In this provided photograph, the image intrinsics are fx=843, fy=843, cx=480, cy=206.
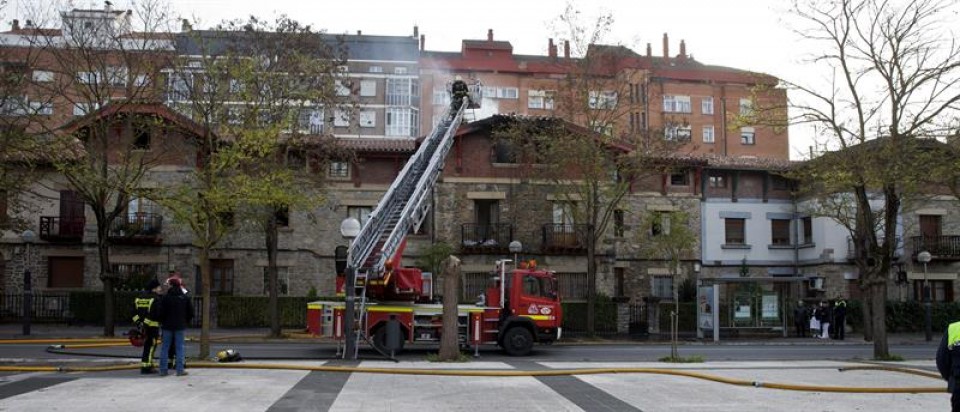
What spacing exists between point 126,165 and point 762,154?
192 ft

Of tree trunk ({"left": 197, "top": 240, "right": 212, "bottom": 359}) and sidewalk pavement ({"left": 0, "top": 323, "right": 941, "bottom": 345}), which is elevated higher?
tree trunk ({"left": 197, "top": 240, "right": 212, "bottom": 359})

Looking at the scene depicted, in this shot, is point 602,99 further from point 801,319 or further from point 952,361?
point 952,361

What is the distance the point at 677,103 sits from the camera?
72.7 m

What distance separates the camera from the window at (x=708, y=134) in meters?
73.1

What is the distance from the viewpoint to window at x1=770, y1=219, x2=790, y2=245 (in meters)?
45.3

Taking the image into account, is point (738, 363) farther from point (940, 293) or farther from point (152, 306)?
point (940, 293)

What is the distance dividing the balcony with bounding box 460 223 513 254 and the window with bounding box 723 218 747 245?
44.3 feet

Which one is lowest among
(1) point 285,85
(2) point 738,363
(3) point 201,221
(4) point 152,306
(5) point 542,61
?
(2) point 738,363

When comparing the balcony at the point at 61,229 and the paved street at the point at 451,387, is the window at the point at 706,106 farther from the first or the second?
the paved street at the point at 451,387

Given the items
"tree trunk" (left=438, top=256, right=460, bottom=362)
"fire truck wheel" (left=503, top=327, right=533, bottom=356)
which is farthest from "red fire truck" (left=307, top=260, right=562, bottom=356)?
"tree trunk" (left=438, top=256, right=460, bottom=362)

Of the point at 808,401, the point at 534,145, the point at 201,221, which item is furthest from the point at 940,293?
the point at 201,221

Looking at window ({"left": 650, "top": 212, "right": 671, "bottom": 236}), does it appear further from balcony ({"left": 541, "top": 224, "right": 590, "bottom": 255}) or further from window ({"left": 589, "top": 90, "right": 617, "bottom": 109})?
window ({"left": 589, "top": 90, "right": 617, "bottom": 109})

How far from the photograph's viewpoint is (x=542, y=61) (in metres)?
75.9

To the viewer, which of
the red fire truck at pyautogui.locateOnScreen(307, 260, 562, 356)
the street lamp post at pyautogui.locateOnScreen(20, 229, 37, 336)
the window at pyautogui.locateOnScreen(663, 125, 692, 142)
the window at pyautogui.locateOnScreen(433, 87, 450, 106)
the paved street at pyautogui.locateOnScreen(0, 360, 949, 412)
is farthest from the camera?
the window at pyautogui.locateOnScreen(433, 87, 450, 106)
